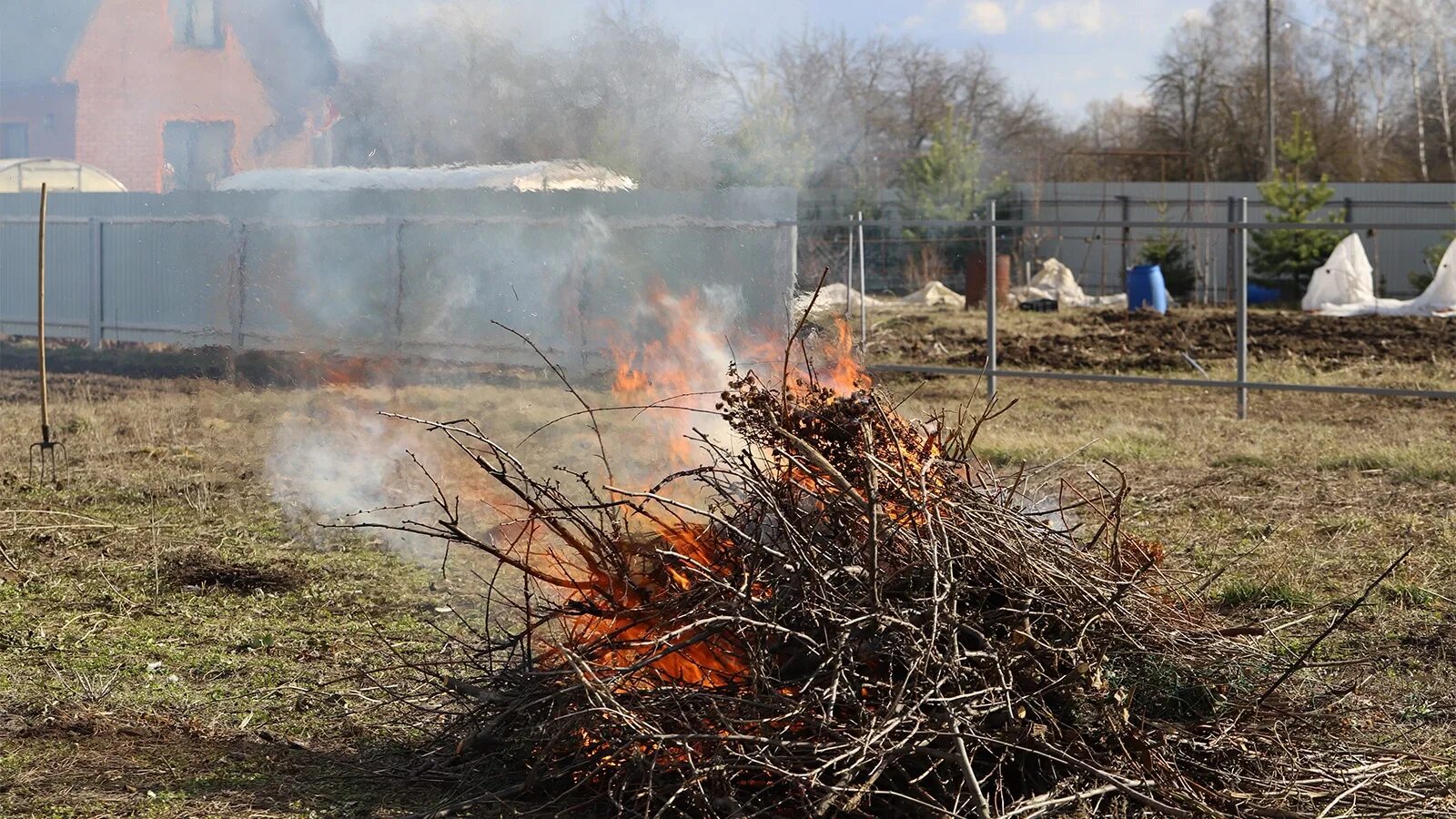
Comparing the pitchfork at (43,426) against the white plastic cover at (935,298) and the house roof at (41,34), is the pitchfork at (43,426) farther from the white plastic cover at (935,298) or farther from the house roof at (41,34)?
the white plastic cover at (935,298)

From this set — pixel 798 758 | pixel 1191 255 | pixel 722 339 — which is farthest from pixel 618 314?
pixel 1191 255

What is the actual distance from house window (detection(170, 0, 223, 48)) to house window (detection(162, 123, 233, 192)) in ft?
1.84

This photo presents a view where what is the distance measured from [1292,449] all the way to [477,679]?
735 centimetres

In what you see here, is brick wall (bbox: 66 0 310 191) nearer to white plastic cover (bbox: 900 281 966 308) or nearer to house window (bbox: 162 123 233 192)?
house window (bbox: 162 123 233 192)

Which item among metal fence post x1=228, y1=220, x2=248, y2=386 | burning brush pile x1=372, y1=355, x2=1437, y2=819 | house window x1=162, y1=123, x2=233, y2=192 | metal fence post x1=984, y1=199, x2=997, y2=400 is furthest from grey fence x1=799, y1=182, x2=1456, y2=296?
burning brush pile x1=372, y1=355, x2=1437, y2=819

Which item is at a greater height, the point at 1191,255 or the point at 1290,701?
the point at 1191,255

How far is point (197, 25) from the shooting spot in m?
9.76

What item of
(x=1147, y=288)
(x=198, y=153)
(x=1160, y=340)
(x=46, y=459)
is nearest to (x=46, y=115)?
(x=198, y=153)

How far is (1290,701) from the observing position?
14.2 ft

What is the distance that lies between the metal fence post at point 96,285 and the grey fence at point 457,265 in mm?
2603

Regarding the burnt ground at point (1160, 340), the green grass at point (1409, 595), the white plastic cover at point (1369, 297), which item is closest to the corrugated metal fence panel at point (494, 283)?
the burnt ground at point (1160, 340)

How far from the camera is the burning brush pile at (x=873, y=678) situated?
3559 mm

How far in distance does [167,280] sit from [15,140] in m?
1.87

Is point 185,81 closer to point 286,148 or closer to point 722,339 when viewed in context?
point 286,148
